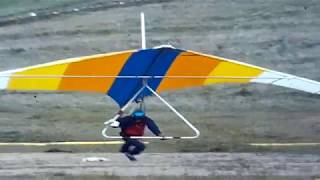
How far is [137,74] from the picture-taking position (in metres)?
10.5

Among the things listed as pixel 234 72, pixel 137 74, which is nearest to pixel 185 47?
pixel 234 72

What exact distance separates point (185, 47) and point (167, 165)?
719 centimetres

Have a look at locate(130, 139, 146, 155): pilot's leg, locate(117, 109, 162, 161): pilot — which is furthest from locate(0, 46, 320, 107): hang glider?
locate(130, 139, 146, 155): pilot's leg

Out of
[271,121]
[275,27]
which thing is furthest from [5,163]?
[275,27]

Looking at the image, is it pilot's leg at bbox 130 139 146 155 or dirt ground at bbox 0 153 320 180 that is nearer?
pilot's leg at bbox 130 139 146 155

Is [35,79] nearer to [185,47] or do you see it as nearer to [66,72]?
[66,72]

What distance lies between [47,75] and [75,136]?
453 centimetres

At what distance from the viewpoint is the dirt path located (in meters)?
12.3

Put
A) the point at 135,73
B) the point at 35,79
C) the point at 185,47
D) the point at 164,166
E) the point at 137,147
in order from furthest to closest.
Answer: the point at 185,47 < the point at 164,166 < the point at 137,147 < the point at 135,73 < the point at 35,79

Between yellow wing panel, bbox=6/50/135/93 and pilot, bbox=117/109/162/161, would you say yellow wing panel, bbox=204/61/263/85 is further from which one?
yellow wing panel, bbox=6/50/135/93

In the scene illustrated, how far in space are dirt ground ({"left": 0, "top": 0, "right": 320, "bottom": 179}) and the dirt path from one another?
227mm

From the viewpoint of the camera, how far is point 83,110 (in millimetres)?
16281

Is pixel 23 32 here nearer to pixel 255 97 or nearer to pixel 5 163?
pixel 255 97

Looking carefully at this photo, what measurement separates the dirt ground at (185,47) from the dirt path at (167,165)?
227 mm
